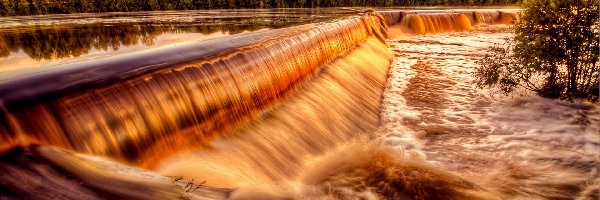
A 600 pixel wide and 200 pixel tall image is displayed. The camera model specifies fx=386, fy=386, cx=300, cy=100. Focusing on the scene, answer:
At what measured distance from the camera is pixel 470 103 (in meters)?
8.48

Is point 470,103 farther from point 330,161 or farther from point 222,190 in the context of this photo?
point 222,190

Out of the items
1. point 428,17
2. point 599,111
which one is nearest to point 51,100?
point 599,111

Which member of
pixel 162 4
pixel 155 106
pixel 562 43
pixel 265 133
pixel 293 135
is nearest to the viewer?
pixel 155 106

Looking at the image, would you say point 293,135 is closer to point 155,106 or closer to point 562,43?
point 155,106

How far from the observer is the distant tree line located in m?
40.5

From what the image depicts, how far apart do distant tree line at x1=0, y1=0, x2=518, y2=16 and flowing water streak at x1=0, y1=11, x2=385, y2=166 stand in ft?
141

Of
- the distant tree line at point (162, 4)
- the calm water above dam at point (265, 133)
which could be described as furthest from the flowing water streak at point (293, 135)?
the distant tree line at point (162, 4)

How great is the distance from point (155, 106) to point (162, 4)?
5113 centimetres

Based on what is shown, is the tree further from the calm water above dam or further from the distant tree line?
the distant tree line

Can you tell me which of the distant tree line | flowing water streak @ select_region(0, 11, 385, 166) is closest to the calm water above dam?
flowing water streak @ select_region(0, 11, 385, 166)

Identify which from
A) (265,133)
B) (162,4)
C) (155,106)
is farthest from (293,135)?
(162,4)

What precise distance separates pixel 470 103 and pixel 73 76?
7.54 m

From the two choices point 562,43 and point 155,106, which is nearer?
point 155,106

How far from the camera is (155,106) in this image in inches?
175
